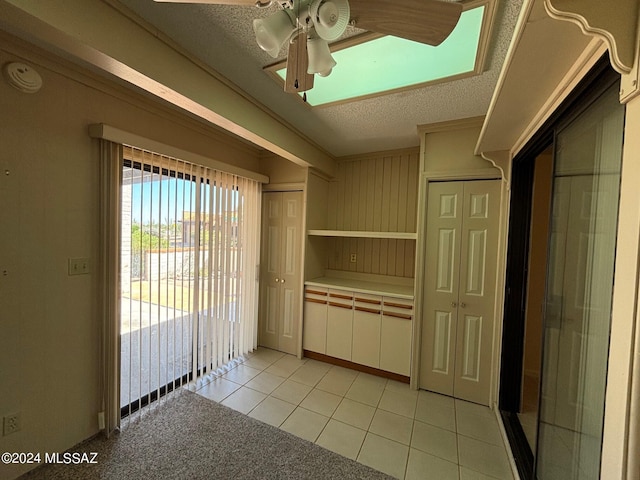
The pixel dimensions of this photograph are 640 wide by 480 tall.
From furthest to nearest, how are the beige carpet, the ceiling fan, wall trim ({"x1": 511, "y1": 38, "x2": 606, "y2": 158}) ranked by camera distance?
the beige carpet < wall trim ({"x1": 511, "y1": 38, "x2": 606, "y2": 158}) < the ceiling fan

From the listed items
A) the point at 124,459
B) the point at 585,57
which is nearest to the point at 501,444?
the point at 585,57

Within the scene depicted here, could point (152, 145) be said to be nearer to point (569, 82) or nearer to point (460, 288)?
point (569, 82)

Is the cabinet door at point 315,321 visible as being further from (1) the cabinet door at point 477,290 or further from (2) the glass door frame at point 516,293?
(2) the glass door frame at point 516,293

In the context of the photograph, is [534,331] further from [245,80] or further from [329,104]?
[245,80]

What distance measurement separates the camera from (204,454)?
5.66 feet

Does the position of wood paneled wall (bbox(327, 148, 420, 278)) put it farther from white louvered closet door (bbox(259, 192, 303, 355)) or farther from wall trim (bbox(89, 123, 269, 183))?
wall trim (bbox(89, 123, 269, 183))

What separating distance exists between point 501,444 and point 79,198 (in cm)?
337

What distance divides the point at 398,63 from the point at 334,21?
94cm

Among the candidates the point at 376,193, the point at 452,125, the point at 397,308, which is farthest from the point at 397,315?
the point at 452,125

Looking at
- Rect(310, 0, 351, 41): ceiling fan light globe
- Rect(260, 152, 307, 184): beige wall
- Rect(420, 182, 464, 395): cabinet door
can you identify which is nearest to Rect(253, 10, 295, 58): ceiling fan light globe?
Rect(310, 0, 351, 41): ceiling fan light globe

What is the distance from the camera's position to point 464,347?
7.84ft

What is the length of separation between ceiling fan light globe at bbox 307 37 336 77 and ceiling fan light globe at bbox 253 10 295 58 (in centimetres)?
9

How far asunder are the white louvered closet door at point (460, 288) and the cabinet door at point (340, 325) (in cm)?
76

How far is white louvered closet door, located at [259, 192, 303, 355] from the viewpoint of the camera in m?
3.20
